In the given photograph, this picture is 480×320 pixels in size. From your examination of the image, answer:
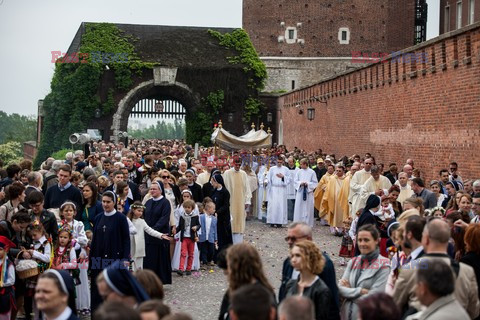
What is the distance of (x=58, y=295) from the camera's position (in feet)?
17.5

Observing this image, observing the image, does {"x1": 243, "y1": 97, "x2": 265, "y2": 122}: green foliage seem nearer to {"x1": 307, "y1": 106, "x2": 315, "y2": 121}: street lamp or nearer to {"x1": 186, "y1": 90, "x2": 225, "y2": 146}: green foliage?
{"x1": 186, "y1": 90, "x2": 225, "y2": 146}: green foliage

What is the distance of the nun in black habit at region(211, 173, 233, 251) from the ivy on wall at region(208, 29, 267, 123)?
29.1 meters

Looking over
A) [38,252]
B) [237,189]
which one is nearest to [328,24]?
[237,189]

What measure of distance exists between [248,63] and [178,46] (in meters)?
4.00

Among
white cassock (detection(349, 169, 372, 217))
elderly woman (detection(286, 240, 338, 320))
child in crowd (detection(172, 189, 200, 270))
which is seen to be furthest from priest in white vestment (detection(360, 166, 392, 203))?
elderly woman (detection(286, 240, 338, 320))

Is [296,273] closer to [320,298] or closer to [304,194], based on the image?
[320,298]

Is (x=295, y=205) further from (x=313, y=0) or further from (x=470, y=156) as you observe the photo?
(x=313, y=0)

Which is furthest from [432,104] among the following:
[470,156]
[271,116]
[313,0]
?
[313,0]

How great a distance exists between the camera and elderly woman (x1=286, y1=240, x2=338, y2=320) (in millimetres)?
6168

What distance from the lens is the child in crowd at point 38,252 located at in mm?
9391

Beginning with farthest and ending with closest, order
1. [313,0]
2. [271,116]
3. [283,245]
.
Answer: [313,0]
[271,116]
[283,245]

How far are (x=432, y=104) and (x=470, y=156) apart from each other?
10.6ft

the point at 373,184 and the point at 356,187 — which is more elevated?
the point at 373,184

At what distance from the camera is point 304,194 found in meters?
20.5
